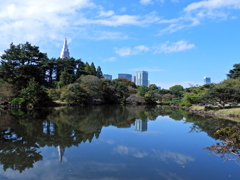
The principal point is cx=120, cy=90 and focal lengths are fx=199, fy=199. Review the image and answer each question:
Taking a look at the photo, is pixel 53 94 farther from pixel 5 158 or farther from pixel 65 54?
pixel 65 54

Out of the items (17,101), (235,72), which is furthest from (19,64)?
(235,72)

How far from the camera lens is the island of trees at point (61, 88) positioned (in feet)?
69.9

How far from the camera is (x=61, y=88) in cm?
3228

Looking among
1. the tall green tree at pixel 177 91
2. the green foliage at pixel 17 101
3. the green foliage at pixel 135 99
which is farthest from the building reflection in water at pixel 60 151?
the tall green tree at pixel 177 91

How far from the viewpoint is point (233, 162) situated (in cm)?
528

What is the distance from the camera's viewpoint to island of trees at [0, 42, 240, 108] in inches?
838

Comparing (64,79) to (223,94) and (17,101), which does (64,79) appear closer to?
(17,101)

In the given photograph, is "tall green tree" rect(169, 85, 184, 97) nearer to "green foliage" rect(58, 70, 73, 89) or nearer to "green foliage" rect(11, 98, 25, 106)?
"green foliage" rect(58, 70, 73, 89)

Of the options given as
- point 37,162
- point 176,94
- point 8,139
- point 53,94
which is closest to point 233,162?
point 37,162

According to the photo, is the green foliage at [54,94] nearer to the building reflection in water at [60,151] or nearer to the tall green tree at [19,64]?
the tall green tree at [19,64]

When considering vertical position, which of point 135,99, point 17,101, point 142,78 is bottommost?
point 17,101

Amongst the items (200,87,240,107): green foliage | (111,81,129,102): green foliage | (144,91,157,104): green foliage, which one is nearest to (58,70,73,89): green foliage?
(111,81,129,102): green foliage

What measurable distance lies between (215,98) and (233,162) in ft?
54.8

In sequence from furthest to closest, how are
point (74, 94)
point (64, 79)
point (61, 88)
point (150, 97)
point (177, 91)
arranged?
point (177, 91) → point (150, 97) → point (64, 79) → point (61, 88) → point (74, 94)
